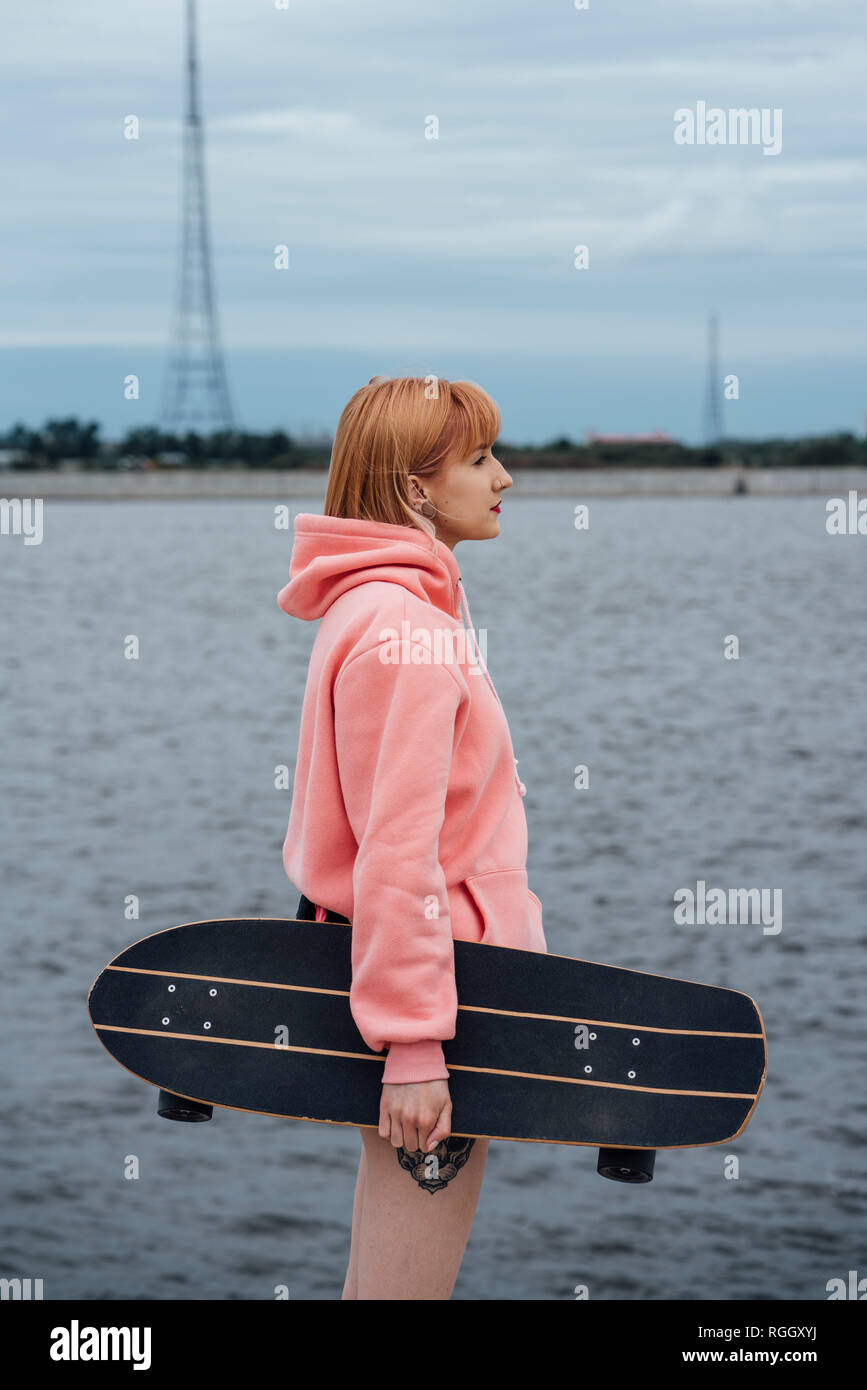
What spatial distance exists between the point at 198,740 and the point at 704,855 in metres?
9.90

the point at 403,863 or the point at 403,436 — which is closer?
the point at 403,863

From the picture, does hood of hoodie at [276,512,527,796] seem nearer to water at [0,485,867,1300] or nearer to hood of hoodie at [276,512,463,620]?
hood of hoodie at [276,512,463,620]

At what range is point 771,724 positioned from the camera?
76.2 feet

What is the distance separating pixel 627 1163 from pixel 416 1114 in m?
0.39

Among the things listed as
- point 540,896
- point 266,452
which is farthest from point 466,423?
point 266,452

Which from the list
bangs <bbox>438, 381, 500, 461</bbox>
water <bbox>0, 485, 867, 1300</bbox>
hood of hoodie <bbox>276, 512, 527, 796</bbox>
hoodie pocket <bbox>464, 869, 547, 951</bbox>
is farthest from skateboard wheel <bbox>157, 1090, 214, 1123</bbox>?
water <bbox>0, 485, 867, 1300</bbox>

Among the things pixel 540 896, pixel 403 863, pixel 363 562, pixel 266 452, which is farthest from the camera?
pixel 266 452

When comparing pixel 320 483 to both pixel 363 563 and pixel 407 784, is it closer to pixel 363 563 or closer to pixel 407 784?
pixel 363 563

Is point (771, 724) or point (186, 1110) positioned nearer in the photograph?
point (186, 1110)

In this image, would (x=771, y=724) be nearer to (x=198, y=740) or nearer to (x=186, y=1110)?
(x=198, y=740)

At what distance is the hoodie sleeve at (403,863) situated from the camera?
2.00 m

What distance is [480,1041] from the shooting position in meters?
2.23

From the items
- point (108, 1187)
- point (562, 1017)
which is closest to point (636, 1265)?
point (108, 1187)

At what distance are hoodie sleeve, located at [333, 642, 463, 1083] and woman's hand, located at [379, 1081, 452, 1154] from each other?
15mm
